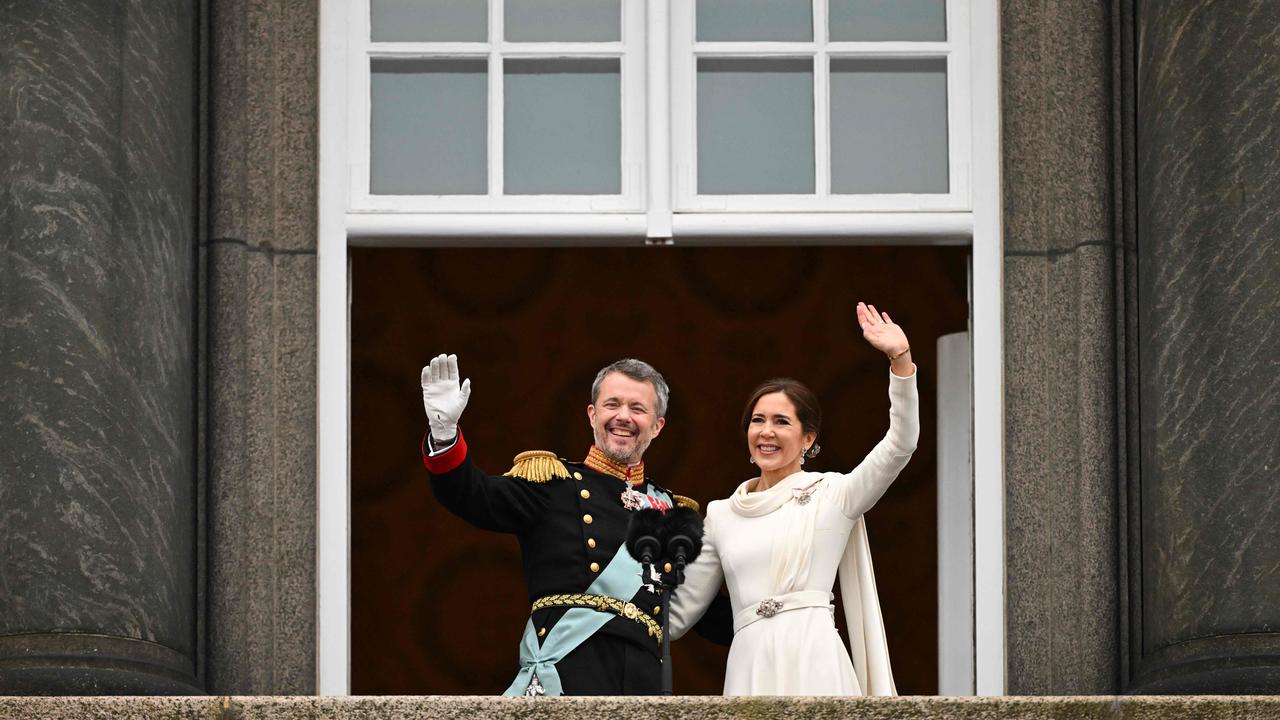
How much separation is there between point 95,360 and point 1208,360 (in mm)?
4098

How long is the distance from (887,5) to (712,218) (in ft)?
3.77

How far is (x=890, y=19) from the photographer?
1107 centimetres

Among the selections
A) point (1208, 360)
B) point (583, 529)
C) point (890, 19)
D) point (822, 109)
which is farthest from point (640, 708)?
point (890, 19)

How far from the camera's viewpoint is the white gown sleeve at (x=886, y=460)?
9.51 metres

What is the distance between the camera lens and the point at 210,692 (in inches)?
410

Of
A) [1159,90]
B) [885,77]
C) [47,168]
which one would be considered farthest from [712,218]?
[47,168]

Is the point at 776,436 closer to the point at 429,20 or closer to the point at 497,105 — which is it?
the point at 497,105

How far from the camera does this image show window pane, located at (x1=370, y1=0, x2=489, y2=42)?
36.2ft

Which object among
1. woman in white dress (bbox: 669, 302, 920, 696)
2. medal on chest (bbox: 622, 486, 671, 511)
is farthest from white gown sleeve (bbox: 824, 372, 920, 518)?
medal on chest (bbox: 622, 486, 671, 511)

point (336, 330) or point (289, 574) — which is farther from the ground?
point (336, 330)

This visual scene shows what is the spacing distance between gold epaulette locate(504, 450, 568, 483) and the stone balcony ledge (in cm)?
186

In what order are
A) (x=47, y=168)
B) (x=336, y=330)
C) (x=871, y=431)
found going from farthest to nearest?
(x=871, y=431)
(x=336, y=330)
(x=47, y=168)

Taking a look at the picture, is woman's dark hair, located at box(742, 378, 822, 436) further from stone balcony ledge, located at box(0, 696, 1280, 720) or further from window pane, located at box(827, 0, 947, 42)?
stone balcony ledge, located at box(0, 696, 1280, 720)

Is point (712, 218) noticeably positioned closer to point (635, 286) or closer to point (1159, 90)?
point (1159, 90)
